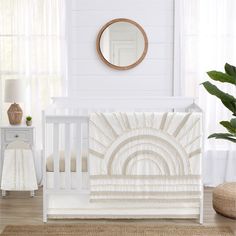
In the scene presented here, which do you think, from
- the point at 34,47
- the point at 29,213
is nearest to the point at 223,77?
the point at 29,213

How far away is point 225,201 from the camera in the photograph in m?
3.59

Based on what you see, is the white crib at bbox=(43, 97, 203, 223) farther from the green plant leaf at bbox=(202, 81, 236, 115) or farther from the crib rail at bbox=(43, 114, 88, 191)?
the green plant leaf at bbox=(202, 81, 236, 115)

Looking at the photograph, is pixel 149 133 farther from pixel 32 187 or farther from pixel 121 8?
pixel 121 8

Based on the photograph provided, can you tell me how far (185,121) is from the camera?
3316mm

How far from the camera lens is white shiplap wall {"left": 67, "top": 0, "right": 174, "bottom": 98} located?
4535mm

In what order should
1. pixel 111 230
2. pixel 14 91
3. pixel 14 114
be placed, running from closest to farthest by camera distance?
pixel 111 230 < pixel 14 91 < pixel 14 114

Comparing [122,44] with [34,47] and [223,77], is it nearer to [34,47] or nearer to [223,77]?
[34,47]

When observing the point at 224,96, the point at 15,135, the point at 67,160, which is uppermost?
the point at 224,96

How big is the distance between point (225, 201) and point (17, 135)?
178 centimetres

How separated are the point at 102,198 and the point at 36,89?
5.14 feet

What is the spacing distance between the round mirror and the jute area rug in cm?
169

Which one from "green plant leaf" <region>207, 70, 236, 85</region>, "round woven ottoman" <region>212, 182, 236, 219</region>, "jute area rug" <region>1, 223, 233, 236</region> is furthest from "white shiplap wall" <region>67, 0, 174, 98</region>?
"jute area rug" <region>1, 223, 233, 236</region>

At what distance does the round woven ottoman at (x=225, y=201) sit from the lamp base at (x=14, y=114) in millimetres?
1774

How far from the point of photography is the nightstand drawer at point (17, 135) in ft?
13.6
